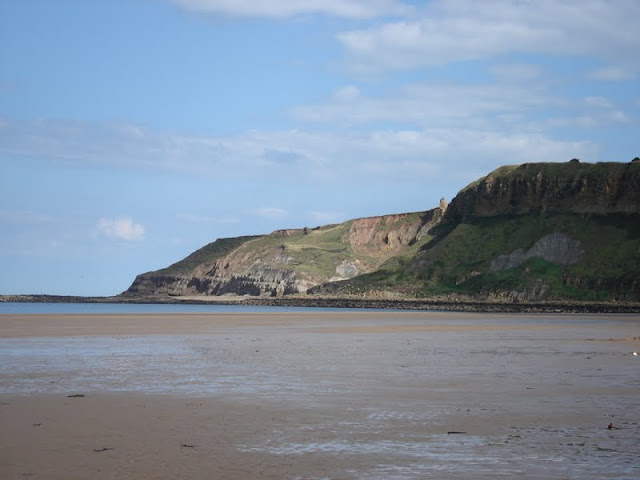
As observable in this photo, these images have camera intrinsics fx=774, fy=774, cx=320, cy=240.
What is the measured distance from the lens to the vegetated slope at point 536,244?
4466 inches

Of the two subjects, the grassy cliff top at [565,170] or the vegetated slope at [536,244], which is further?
the grassy cliff top at [565,170]

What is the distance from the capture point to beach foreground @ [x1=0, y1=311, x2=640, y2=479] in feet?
32.7

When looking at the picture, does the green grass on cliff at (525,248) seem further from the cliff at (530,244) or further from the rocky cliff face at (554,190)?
the rocky cliff face at (554,190)

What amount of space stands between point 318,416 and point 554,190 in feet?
419

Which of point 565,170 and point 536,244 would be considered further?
point 565,170

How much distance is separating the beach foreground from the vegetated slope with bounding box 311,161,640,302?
90357 millimetres

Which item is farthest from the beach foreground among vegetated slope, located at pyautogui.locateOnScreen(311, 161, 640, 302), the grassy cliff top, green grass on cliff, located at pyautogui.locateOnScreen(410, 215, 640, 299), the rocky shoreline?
the grassy cliff top

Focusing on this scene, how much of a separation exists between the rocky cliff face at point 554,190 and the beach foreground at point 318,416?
106926 mm

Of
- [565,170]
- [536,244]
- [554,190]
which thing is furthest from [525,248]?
[565,170]

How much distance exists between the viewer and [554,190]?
134 metres

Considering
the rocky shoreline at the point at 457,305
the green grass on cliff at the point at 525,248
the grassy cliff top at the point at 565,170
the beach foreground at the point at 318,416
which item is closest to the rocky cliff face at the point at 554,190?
the grassy cliff top at the point at 565,170

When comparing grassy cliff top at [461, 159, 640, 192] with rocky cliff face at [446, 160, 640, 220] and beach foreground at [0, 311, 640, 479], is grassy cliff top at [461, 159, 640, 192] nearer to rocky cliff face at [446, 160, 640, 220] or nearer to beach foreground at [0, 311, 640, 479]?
rocky cliff face at [446, 160, 640, 220]

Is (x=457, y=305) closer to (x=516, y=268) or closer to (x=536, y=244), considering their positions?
(x=516, y=268)

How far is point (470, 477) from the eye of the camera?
369 inches
